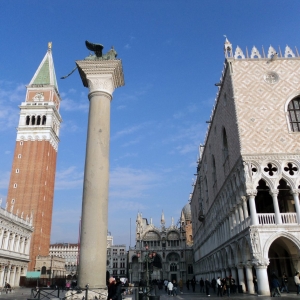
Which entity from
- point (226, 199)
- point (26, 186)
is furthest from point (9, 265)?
point (226, 199)

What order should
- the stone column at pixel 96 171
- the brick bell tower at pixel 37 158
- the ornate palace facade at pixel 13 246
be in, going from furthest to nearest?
1. the brick bell tower at pixel 37 158
2. the ornate palace facade at pixel 13 246
3. the stone column at pixel 96 171

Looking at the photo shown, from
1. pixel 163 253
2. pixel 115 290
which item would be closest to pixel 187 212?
pixel 163 253

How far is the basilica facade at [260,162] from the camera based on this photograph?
57.9ft

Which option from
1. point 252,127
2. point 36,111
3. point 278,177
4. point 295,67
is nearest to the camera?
point 278,177

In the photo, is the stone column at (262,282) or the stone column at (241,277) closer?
the stone column at (262,282)

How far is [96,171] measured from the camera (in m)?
10.5

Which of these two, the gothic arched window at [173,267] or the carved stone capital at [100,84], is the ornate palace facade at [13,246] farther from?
the carved stone capital at [100,84]

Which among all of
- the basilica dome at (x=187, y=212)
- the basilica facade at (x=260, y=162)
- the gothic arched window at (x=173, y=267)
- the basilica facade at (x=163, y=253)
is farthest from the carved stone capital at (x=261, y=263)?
the basilica dome at (x=187, y=212)

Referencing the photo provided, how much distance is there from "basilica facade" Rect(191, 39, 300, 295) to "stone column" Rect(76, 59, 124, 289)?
33.9 feet

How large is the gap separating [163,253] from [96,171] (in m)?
56.9

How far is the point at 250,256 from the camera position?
18609 millimetres

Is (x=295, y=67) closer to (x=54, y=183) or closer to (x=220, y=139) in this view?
(x=220, y=139)

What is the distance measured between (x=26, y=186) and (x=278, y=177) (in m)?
46.8

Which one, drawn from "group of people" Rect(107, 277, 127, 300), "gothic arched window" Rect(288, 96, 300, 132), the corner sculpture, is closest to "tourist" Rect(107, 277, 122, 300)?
"group of people" Rect(107, 277, 127, 300)
